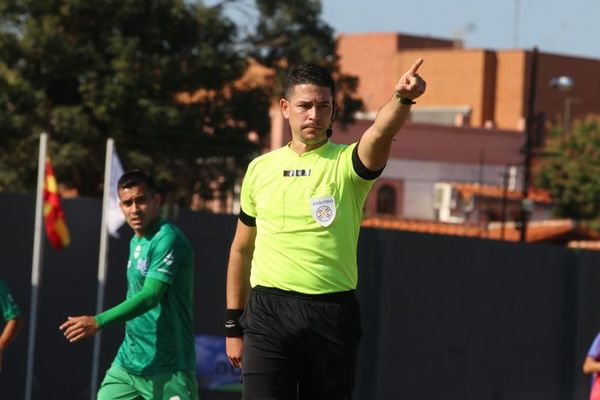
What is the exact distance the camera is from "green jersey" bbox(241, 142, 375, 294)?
228 inches

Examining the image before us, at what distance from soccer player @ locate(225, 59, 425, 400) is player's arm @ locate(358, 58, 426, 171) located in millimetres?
89

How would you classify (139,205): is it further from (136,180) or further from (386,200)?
(386,200)

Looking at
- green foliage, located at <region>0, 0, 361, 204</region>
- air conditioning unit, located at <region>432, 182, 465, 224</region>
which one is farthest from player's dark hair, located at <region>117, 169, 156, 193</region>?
air conditioning unit, located at <region>432, 182, 465, 224</region>

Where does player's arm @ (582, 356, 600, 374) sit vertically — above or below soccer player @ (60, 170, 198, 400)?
below

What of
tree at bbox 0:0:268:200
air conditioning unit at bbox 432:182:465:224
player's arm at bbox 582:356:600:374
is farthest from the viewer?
air conditioning unit at bbox 432:182:465:224

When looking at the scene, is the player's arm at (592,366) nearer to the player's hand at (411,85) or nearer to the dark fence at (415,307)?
the dark fence at (415,307)

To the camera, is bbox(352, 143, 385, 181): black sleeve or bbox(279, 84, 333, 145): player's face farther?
bbox(279, 84, 333, 145): player's face

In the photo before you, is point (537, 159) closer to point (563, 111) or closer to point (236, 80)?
point (563, 111)

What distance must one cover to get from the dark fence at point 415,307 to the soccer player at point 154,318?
4965 millimetres

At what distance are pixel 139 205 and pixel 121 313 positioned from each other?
0.71 meters

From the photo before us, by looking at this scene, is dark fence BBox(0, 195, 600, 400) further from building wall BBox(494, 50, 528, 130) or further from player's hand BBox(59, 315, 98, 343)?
building wall BBox(494, 50, 528, 130)

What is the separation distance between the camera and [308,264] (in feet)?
19.2

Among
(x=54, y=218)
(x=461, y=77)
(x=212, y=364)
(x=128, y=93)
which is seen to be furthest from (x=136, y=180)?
(x=461, y=77)

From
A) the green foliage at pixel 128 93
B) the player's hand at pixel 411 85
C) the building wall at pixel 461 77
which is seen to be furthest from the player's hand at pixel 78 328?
the building wall at pixel 461 77
